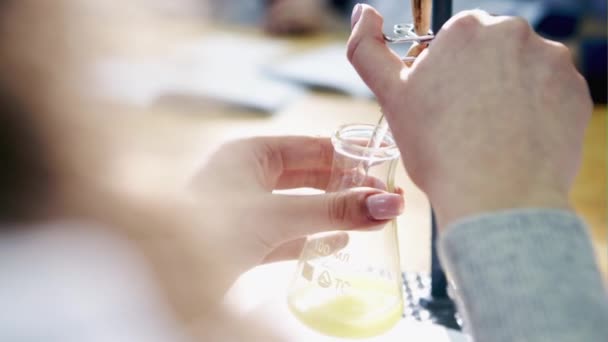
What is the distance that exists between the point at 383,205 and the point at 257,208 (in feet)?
0.23

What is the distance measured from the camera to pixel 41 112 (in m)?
0.24

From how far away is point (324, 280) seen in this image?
365mm

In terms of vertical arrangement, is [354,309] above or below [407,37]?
below

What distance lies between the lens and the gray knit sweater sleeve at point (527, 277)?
0.76ft

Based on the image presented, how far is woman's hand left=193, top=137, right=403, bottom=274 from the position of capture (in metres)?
0.34

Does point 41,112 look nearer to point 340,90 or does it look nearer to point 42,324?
point 42,324

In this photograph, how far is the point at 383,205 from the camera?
0.34m

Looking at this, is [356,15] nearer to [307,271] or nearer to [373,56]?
[373,56]

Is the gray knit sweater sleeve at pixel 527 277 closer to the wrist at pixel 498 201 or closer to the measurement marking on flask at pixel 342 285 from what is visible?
the wrist at pixel 498 201

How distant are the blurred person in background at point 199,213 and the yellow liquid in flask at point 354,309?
0.22 feet

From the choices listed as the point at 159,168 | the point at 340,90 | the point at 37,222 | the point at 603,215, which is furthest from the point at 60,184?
the point at 340,90

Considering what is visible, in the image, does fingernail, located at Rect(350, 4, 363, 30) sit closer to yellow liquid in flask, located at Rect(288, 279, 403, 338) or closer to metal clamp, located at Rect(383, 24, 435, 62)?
metal clamp, located at Rect(383, 24, 435, 62)

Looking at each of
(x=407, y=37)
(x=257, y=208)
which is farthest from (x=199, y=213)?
(x=407, y=37)

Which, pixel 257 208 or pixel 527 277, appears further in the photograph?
pixel 257 208
